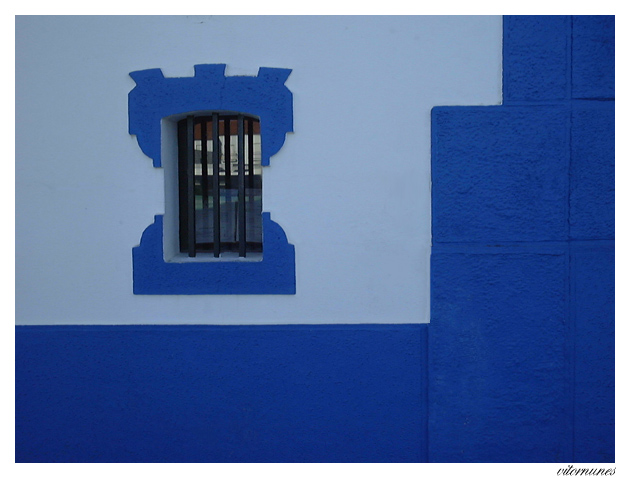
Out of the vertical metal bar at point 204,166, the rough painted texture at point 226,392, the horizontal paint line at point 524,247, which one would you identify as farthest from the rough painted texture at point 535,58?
the vertical metal bar at point 204,166

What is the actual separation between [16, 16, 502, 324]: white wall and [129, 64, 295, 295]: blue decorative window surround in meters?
0.07

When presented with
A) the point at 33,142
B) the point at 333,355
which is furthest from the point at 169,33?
the point at 333,355

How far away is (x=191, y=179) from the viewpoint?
11.7 feet

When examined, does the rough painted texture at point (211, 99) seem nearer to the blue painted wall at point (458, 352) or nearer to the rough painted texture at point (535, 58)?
the blue painted wall at point (458, 352)

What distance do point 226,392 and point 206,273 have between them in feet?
2.65

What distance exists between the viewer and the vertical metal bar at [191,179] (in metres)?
3.53

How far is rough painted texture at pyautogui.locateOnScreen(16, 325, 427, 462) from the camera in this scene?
3.38 meters

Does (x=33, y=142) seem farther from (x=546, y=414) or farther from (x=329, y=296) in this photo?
(x=546, y=414)

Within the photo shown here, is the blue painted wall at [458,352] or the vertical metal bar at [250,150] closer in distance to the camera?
the blue painted wall at [458,352]

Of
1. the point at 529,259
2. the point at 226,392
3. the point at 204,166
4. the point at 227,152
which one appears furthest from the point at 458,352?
the point at 204,166

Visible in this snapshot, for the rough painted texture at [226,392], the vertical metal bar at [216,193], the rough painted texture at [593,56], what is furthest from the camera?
the vertical metal bar at [216,193]

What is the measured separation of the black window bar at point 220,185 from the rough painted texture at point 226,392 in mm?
645

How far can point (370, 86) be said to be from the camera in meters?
3.31

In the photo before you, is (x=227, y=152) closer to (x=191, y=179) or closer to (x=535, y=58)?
(x=191, y=179)
